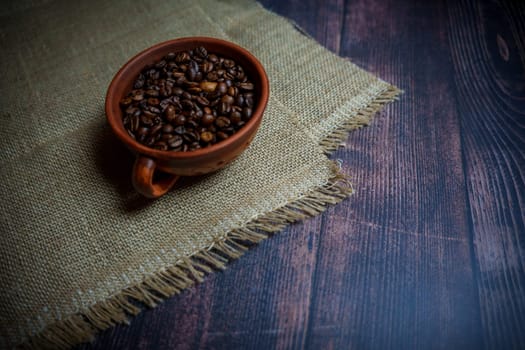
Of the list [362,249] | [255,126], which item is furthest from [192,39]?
[362,249]

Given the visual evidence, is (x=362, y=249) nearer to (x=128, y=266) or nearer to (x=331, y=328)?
(x=331, y=328)

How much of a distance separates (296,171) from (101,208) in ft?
1.61

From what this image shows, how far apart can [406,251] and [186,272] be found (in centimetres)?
52

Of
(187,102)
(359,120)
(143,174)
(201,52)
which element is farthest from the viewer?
(359,120)

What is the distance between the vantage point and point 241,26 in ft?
4.39

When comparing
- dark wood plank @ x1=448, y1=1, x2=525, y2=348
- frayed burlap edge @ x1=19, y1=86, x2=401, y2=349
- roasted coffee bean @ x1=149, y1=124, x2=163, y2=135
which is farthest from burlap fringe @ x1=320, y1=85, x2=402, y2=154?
roasted coffee bean @ x1=149, y1=124, x2=163, y2=135

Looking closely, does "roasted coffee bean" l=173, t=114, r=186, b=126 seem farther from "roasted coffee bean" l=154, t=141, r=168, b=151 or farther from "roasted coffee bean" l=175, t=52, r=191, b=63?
"roasted coffee bean" l=175, t=52, r=191, b=63

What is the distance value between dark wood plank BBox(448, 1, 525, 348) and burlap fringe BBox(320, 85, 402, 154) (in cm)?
22

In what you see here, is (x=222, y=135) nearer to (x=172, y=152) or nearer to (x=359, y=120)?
(x=172, y=152)

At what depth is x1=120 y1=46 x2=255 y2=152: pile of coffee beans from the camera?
863 millimetres

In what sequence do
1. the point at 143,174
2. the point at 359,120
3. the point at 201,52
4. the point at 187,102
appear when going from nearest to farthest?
the point at 143,174 < the point at 187,102 < the point at 201,52 < the point at 359,120

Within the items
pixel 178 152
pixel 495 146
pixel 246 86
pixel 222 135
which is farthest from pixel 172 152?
pixel 495 146

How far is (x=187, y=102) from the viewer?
903 mm

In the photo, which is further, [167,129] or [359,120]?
[359,120]
